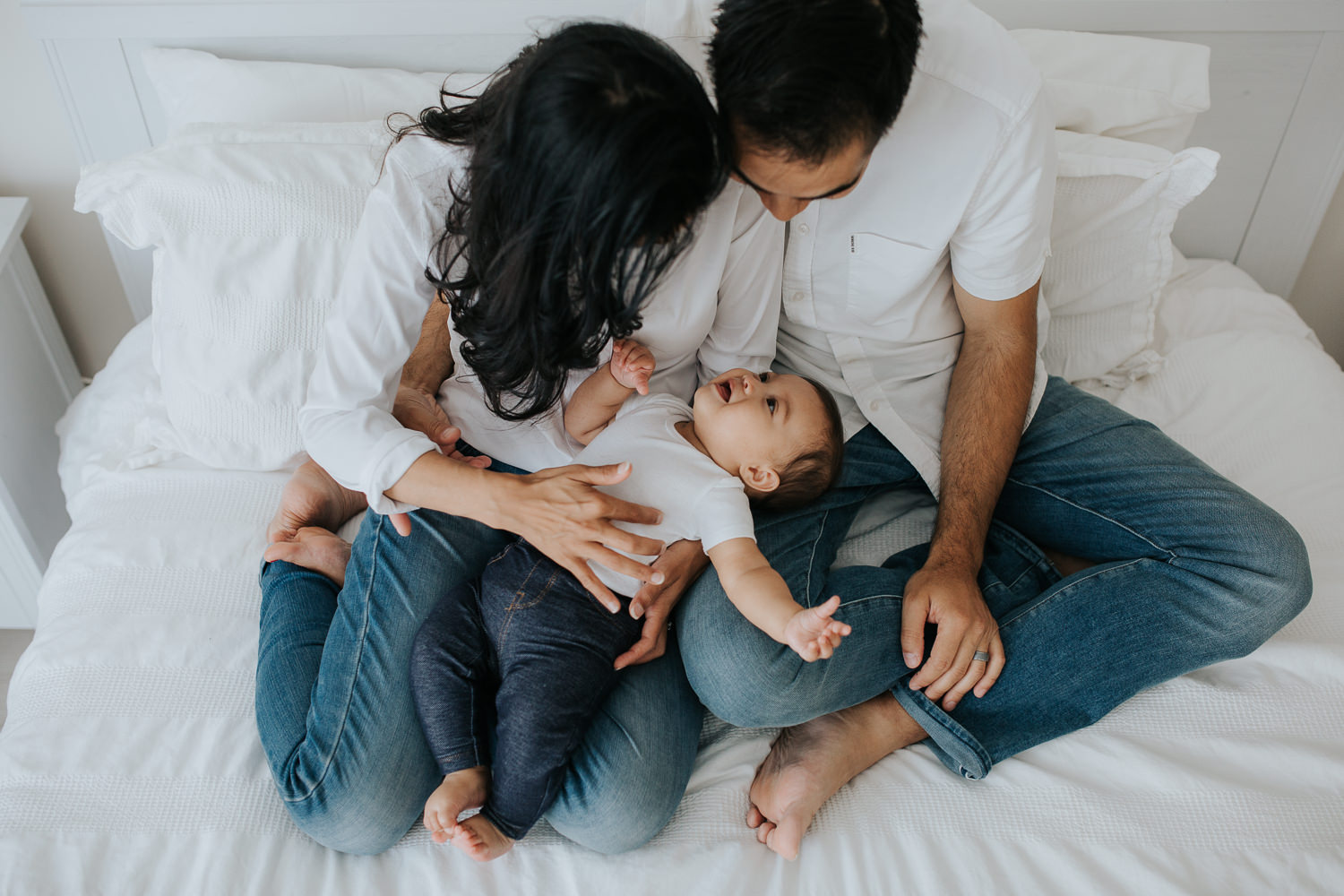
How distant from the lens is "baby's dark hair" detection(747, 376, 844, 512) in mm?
1156

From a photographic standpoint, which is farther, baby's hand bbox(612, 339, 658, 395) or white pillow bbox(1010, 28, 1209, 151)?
white pillow bbox(1010, 28, 1209, 151)

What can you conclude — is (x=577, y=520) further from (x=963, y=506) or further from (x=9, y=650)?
(x=9, y=650)

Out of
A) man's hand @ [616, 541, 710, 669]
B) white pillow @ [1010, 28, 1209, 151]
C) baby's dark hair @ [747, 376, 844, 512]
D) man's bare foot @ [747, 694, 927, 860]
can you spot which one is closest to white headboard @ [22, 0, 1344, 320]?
white pillow @ [1010, 28, 1209, 151]

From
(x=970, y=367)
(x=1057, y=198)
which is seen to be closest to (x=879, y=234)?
(x=970, y=367)

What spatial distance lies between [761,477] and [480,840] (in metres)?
0.54

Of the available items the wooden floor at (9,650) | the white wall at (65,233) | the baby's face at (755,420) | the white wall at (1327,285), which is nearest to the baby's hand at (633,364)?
the baby's face at (755,420)

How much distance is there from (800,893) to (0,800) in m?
0.88

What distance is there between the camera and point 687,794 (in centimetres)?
106

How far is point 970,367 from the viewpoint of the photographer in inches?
49.6

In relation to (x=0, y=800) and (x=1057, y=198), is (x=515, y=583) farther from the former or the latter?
(x=1057, y=198)

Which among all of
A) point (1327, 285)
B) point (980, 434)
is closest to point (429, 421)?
point (980, 434)

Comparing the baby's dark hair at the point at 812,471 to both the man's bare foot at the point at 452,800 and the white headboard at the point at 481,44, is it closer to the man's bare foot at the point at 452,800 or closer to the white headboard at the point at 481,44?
the man's bare foot at the point at 452,800

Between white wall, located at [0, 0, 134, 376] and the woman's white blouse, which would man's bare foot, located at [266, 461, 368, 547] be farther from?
white wall, located at [0, 0, 134, 376]

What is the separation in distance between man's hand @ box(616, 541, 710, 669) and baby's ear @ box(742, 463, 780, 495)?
11 centimetres
